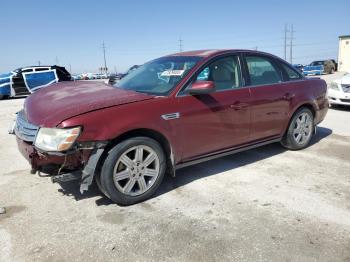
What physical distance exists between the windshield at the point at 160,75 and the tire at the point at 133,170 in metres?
0.70

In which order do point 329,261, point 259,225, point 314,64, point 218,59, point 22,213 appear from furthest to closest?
1. point 314,64
2. point 218,59
3. point 22,213
4. point 259,225
5. point 329,261

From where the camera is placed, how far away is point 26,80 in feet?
48.4

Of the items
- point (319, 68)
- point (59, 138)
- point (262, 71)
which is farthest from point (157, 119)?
point (319, 68)

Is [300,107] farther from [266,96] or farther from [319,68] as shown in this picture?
[319,68]

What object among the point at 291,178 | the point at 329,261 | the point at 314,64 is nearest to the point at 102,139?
the point at 329,261

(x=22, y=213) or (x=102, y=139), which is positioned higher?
(x=102, y=139)

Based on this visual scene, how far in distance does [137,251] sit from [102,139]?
1093 millimetres

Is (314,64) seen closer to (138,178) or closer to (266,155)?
(266,155)

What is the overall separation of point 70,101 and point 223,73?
195 cm

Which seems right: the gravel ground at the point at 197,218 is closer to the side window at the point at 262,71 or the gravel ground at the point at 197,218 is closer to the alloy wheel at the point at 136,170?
the alloy wheel at the point at 136,170

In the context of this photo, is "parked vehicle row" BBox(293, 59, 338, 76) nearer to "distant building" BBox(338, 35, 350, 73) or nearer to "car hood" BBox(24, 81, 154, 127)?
"distant building" BBox(338, 35, 350, 73)

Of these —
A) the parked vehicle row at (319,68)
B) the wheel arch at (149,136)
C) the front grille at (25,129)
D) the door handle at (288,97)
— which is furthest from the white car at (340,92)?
the parked vehicle row at (319,68)

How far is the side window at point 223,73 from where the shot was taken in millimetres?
4070

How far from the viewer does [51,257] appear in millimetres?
2604
